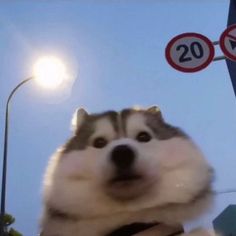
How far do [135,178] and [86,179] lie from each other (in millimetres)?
201

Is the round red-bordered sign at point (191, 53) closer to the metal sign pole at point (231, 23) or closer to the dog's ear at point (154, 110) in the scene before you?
the metal sign pole at point (231, 23)

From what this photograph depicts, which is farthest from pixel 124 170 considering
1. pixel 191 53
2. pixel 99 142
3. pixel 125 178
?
pixel 191 53

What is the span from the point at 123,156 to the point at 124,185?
0.13 metres

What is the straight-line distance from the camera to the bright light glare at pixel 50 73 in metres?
2.08

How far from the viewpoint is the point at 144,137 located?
1.98 meters

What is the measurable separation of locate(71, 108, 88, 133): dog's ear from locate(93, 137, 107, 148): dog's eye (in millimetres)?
106

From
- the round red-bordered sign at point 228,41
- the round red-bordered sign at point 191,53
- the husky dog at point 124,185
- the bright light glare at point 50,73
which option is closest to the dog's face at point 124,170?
the husky dog at point 124,185

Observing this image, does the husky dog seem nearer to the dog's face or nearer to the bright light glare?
the dog's face

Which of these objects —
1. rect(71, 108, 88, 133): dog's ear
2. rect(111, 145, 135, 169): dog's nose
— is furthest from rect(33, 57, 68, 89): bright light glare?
rect(111, 145, 135, 169): dog's nose

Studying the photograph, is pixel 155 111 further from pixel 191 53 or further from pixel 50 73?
pixel 50 73

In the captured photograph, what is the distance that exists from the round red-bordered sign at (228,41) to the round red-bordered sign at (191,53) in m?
0.06

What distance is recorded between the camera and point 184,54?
2176 mm

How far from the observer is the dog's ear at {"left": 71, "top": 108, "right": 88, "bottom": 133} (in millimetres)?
2012

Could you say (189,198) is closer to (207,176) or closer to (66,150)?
(207,176)
